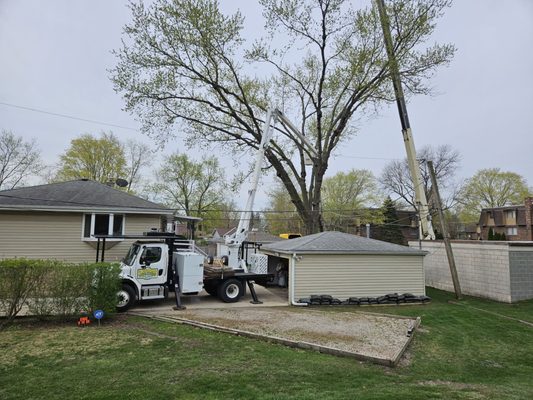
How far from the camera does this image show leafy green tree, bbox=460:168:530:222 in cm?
5216

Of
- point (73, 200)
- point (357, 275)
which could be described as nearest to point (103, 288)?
point (73, 200)

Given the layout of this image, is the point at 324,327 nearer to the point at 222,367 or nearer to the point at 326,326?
the point at 326,326

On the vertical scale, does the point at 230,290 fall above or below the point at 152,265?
below

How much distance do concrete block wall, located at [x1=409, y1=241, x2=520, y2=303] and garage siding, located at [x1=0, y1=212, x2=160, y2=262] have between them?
608 inches

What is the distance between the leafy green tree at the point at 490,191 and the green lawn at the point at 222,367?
167ft

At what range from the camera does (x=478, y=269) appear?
1521 cm

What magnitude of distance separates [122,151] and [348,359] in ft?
127

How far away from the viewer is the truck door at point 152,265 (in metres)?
10.5

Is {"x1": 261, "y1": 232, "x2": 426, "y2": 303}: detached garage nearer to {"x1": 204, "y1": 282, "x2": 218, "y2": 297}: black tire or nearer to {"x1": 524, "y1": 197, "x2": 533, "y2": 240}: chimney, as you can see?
{"x1": 204, "y1": 282, "x2": 218, "y2": 297}: black tire

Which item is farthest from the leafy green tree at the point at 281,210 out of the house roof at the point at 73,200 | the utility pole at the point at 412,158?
the house roof at the point at 73,200

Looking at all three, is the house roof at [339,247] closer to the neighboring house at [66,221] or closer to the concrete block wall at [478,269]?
the concrete block wall at [478,269]

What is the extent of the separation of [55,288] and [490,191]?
6055 cm

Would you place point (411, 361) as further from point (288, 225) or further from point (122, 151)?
A: point (288, 225)

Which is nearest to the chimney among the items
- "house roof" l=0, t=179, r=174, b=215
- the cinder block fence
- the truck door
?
the cinder block fence
